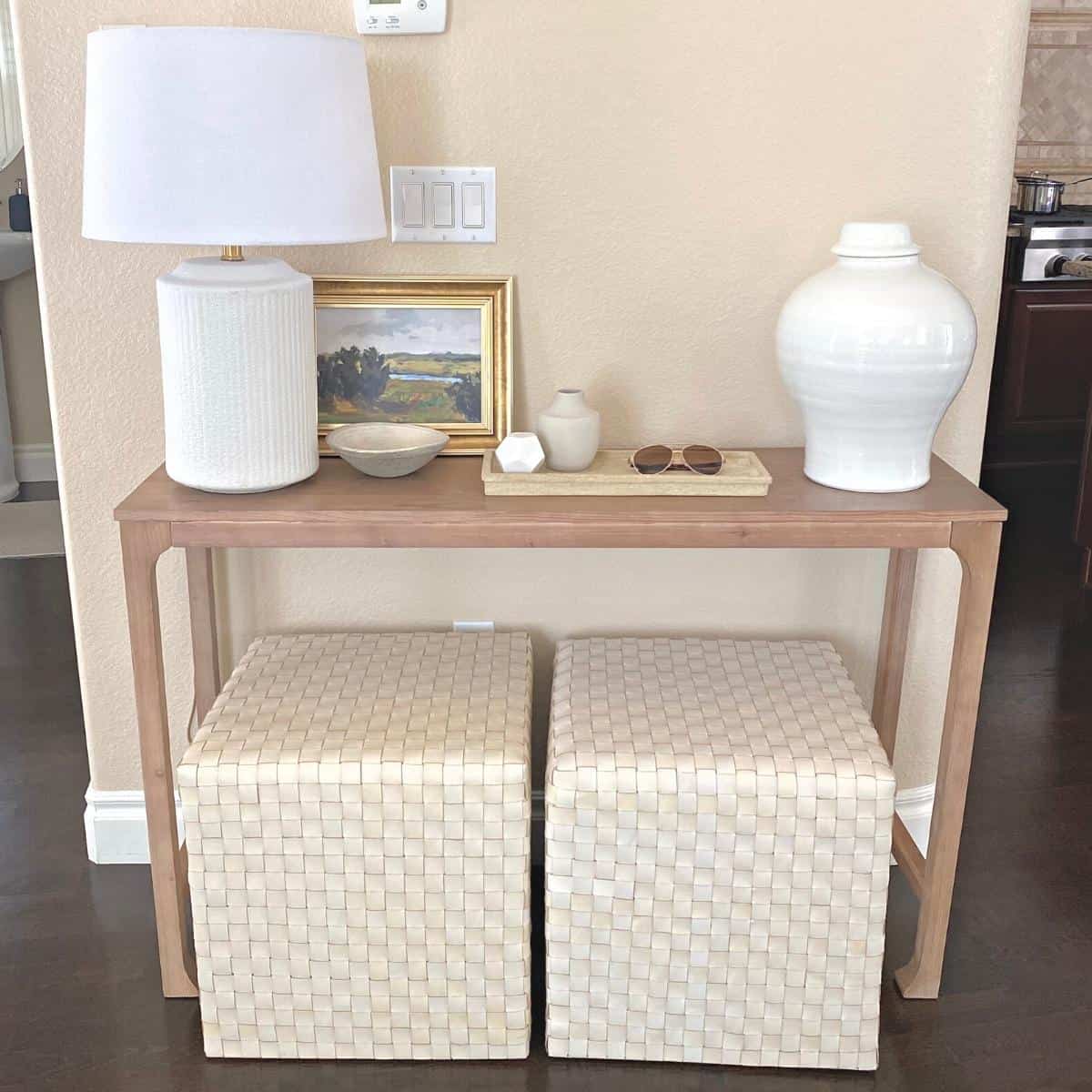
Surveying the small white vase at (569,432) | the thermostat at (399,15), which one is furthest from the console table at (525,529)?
the thermostat at (399,15)

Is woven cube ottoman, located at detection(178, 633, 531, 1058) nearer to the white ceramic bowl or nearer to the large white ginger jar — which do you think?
the white ceramic bowl

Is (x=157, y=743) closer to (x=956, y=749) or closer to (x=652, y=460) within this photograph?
(x=652, y=460)

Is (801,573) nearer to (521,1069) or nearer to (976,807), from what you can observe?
(976,807)

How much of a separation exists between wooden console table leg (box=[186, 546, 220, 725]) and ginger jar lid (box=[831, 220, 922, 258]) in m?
1.16

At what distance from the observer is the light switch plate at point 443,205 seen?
195cm

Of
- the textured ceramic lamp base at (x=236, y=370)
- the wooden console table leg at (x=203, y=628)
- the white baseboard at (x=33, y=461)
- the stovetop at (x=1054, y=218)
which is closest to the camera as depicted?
the textured ceramic lamp base at (x=236, y=370)

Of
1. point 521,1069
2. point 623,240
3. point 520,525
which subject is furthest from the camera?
point 623,240

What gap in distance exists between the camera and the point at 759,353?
208 cm

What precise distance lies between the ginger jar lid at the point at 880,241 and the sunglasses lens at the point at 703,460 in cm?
35

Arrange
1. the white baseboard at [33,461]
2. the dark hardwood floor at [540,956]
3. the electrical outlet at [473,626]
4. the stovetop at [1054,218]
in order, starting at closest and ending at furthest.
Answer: the dark hardwood floor at [540,956] < the electrical outlet at [473,626] < the stovetop at [1054,218] < the white baseboard at [33,461]

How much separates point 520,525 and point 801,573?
0.69 meters

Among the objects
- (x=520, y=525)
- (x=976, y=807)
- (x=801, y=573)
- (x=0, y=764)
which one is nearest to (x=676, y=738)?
(x=520, y=525)

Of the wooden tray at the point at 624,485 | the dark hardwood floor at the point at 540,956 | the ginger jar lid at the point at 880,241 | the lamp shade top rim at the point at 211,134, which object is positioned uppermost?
the lamp shade top rim at the point at 211,134

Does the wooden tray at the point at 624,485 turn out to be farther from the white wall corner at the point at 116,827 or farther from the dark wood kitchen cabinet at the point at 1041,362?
the dark wood kitchen cabinet at the point at 1041,362
